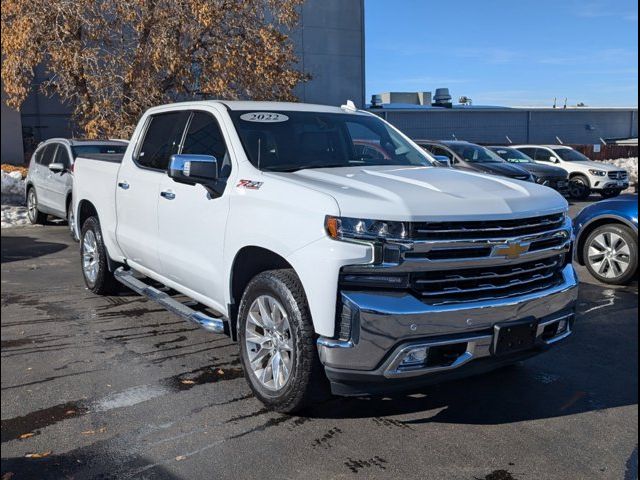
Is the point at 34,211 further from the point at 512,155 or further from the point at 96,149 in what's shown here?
the point at 512,155

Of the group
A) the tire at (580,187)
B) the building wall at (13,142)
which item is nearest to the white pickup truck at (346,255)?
the building wall at (13,142)

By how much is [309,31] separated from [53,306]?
27083 millimetres

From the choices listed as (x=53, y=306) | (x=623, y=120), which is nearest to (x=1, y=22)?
(x=53, y=306)

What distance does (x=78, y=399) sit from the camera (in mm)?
4297

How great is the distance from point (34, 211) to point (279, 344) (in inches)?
423

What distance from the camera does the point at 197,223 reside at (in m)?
4.75

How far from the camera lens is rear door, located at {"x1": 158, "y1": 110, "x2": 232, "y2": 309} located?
14.9 feet

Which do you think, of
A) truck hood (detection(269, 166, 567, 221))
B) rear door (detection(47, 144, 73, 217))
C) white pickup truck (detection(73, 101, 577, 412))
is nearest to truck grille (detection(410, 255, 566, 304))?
white pickup truck (detection(73, 101, 577, 412))

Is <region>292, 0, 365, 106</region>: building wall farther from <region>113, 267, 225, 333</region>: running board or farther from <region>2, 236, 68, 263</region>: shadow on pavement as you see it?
<region>113, 267, 225, 333</region>: running board

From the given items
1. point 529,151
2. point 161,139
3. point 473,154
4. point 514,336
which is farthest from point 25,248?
point 529,151

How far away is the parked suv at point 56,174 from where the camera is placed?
11.3m

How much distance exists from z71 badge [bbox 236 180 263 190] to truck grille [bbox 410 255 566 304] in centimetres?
127

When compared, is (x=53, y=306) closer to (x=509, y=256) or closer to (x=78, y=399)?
(x=78, y=399)

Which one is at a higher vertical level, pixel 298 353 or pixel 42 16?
pixel 42 16
